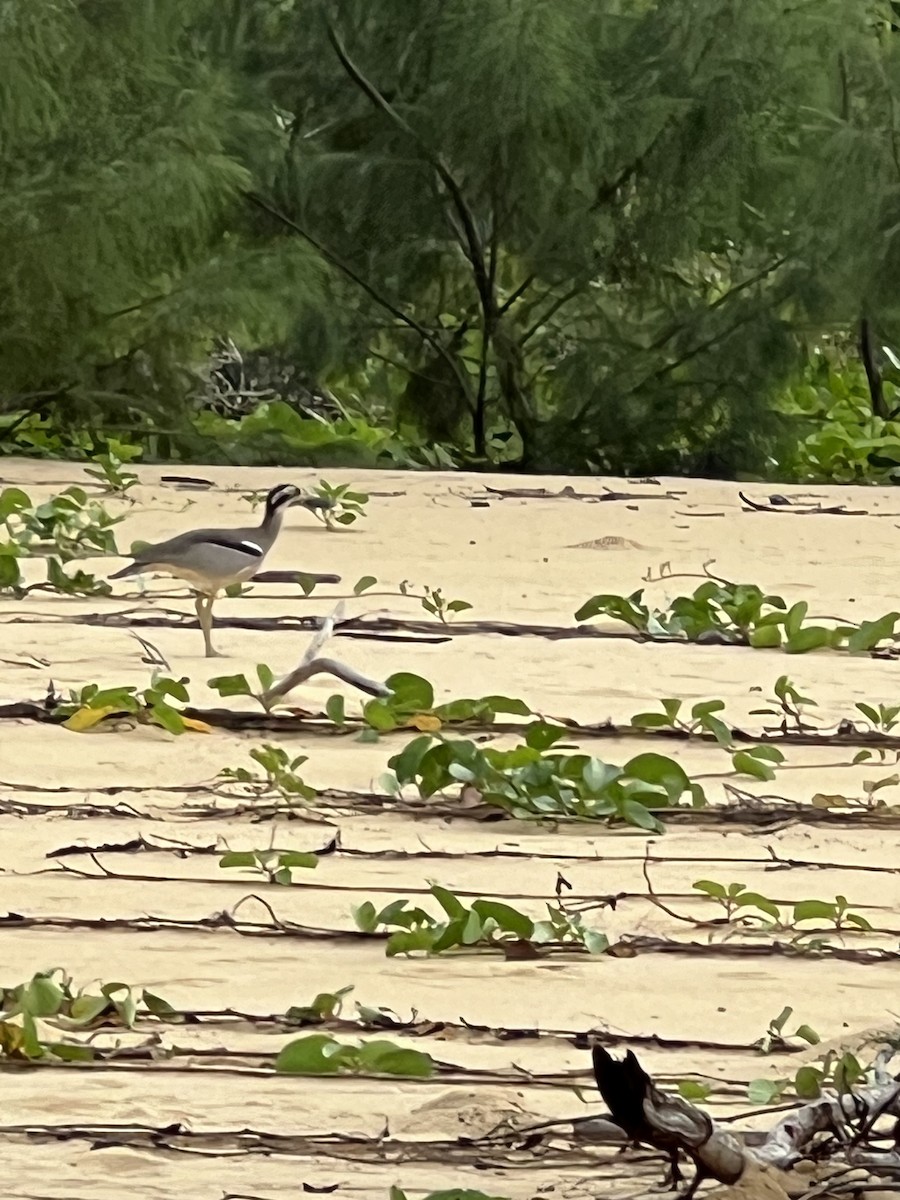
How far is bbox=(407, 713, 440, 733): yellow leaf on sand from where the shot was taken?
404 cm

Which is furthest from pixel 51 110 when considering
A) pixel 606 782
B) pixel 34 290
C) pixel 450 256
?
pixel 606 782

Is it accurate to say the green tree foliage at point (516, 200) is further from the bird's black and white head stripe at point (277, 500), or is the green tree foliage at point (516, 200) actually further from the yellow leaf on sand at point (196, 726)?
the yellow leaf on sand at point (196, 726)

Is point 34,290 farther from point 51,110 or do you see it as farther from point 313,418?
point 313,418

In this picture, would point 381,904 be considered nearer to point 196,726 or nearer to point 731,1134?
point 731,1134

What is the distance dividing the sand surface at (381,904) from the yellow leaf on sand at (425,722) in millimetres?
30

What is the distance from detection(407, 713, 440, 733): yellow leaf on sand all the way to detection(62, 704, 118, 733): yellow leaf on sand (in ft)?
1.67

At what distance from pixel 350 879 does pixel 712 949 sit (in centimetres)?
52

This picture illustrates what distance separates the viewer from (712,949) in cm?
271

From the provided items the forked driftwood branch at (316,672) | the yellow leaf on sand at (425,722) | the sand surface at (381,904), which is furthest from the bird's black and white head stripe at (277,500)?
the yellow leaf on sand at (425,722)

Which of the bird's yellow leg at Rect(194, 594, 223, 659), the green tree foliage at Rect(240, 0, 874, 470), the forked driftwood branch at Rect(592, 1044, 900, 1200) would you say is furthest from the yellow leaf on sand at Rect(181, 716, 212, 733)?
the green tree foliage at Rect(240, 0, 874, 470)

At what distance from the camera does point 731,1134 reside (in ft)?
6.04

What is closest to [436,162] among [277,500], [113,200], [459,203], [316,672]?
[459,203]

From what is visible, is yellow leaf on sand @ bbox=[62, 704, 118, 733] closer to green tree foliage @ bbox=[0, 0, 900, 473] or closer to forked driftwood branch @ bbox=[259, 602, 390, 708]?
forked driftwood branch @ bbox=[259, 602, 390, 708]

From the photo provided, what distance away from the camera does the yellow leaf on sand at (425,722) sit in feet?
13.2
